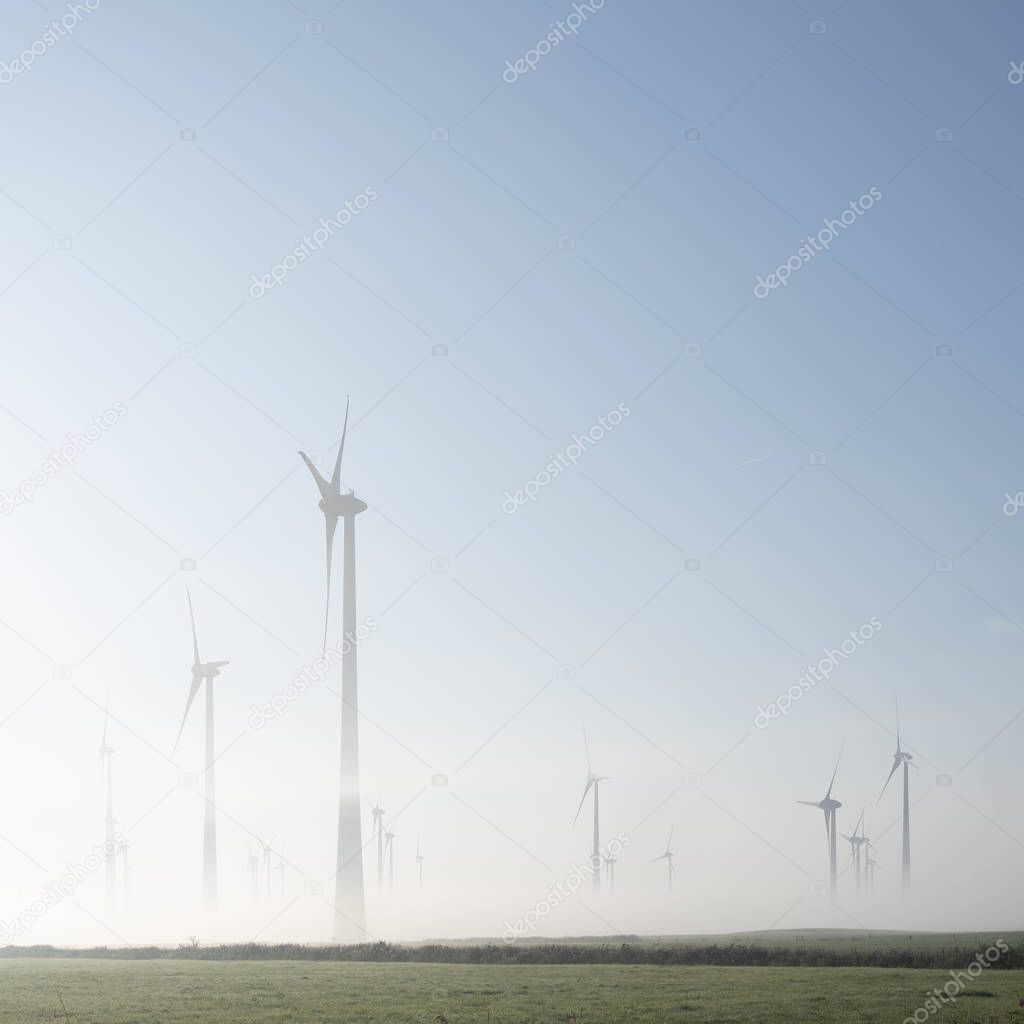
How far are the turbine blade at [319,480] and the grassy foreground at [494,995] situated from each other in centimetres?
6031

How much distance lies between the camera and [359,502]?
370 feet

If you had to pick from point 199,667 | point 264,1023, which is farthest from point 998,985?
point 199,667

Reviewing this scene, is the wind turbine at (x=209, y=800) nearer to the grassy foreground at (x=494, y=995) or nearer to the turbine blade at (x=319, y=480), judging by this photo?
the turbine blade at (x=319, y=480)

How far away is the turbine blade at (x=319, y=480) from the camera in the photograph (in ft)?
357

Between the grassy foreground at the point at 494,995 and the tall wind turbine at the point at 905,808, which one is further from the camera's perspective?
the tall wind turbine at the point at 905,808

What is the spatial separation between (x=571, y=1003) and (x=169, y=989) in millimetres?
16257

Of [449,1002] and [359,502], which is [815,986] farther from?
[359,502]

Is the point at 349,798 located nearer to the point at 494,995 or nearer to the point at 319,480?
Answer: the point at 319,480

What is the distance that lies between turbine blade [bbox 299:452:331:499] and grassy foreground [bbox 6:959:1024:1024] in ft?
198

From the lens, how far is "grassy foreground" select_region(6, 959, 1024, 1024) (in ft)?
116

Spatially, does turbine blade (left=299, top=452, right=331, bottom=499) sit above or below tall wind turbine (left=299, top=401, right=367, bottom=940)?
above

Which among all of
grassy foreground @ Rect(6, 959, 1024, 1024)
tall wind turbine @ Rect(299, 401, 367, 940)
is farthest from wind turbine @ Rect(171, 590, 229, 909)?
grassy foreground @ Rect(6, 959, 1024, 1024)

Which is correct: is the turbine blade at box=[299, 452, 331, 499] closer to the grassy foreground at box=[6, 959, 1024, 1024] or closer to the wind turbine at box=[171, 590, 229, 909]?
the wind turbine at box=[171, 590, 229, 909]

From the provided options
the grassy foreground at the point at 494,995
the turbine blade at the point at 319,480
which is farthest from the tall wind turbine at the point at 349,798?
the grassy foreground at the point at 494,995
